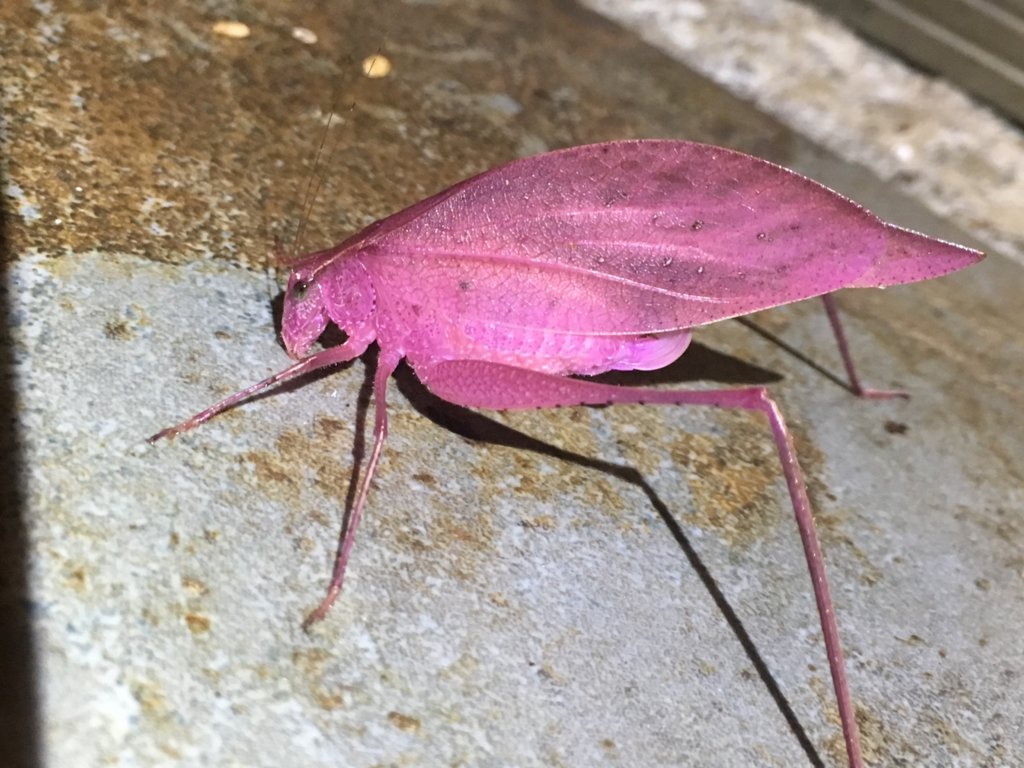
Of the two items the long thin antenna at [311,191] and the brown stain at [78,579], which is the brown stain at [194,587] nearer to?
the brown stain at [78,579]

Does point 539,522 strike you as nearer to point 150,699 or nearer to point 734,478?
point 734,478

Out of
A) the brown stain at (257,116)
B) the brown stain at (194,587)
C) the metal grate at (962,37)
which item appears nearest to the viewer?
the brown stain at (194,587)

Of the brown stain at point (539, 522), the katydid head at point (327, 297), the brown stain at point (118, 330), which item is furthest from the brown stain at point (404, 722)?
the brown stain at point (118, 330)

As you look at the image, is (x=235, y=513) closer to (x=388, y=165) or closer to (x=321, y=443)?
(x=321, y=443)

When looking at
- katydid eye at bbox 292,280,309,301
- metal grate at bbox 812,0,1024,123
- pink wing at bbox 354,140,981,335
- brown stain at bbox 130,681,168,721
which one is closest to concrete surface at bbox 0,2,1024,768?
brown stain at bbox 130,681,168,721

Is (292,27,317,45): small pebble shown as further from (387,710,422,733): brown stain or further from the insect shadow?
(387,710,422,733): brown stain

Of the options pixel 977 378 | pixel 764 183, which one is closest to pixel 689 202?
pixel 764 183

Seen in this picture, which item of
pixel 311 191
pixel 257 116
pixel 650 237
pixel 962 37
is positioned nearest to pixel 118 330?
pixel 311 191
